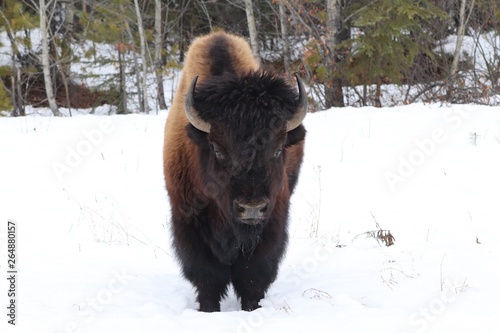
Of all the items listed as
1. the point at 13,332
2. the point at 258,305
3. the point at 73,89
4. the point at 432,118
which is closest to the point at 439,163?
the point at 432,118

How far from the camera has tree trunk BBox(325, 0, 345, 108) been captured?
14562mm

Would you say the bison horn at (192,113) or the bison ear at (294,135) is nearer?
the bison horn at (192,113)

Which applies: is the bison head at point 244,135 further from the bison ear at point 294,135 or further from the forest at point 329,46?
the forest at point 329,46

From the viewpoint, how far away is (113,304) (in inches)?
184

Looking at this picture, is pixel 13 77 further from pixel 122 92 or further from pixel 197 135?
pixel 197 135

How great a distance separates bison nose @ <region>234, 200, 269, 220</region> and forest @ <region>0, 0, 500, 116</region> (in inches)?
378

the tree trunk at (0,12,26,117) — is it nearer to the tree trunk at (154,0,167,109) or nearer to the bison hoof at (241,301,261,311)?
the tree trunk at (154,0,167,109)

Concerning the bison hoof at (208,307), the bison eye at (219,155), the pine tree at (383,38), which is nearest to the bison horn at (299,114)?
the bison eye at (219,155)

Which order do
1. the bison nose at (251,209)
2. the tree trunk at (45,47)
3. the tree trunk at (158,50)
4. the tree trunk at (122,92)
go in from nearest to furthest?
the bison nose at (251,209) → the tree trunk at (45,47) → the tree trunk at (158,50) → the tree trunk at (122,92)

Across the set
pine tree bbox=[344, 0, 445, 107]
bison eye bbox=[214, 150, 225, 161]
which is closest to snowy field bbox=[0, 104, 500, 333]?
bison eye bbox=[214, 150, 225, 161]

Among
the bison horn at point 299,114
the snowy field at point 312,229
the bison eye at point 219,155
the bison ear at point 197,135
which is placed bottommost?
the snowy field at point 312,229

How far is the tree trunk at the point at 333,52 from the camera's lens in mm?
14562

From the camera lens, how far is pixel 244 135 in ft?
14.4

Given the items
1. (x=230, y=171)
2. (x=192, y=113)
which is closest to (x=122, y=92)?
(x=192, y=113)
